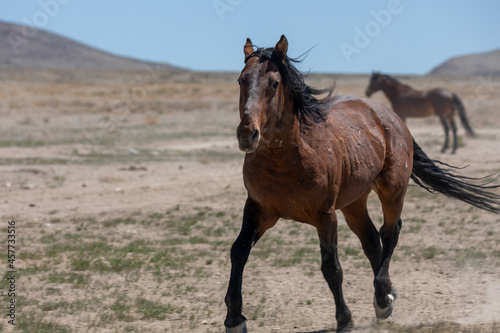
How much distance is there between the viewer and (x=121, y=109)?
33.6 metres

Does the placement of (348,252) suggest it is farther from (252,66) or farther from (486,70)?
(486,70)

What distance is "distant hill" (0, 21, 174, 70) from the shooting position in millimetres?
155625

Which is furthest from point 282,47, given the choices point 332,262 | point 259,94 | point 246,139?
point 332,262

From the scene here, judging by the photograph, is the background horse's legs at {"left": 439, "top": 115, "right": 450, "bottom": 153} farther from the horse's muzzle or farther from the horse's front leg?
the horse's muzzle

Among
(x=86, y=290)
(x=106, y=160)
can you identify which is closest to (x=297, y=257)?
(x=86, y=290)

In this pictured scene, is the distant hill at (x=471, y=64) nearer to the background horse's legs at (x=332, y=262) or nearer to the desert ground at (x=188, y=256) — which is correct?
the desert ground at (x=188, y=256)

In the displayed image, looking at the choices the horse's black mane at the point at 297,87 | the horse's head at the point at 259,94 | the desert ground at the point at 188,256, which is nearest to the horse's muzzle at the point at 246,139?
the horse's head at the point at 259,94

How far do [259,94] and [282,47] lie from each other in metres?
0.51

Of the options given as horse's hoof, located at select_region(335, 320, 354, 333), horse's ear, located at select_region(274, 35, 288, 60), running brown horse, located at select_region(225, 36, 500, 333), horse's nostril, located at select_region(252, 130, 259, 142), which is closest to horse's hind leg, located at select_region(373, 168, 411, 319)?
running brown horse, located at select_region(225, 36, 500, 333)

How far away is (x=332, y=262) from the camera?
15.1 feet

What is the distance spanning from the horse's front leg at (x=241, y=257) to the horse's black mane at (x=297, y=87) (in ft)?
2.50

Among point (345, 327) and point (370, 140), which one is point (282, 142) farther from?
point (345, 327)

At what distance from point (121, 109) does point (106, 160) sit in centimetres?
1804

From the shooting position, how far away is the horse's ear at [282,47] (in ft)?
14.1
